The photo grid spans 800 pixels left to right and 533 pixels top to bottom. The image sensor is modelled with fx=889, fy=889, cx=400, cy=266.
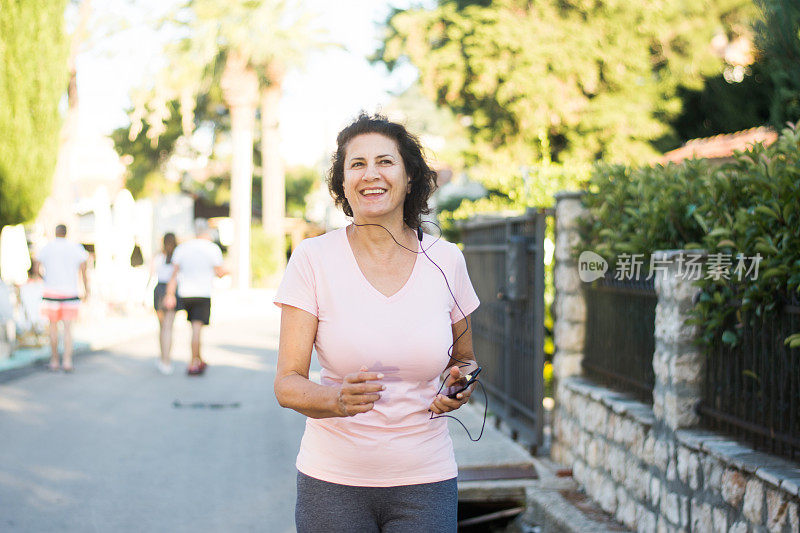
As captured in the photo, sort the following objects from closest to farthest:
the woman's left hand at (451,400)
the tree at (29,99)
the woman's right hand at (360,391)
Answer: the woman's right hand at (360,391)
the woman's left hand at (451,400)
the tree at (29,99)

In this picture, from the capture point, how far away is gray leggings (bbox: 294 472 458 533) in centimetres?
252

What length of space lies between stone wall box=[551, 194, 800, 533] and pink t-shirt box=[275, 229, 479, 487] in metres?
1.78

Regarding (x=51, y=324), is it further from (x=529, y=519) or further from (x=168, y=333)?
(x=529, y=519)

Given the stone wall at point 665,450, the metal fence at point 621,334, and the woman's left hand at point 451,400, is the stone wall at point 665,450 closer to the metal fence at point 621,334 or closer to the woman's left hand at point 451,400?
the metal fence at point 621,334

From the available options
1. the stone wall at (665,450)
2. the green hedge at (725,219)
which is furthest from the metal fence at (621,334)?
the green hedge at (725,219)

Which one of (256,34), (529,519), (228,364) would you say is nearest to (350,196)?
(529,519)

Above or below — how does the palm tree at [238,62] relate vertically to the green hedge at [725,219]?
above

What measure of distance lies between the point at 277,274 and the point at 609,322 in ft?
92.6

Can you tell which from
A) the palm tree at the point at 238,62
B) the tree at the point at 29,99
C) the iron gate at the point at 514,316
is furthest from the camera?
the palm tree at the point at 238,62

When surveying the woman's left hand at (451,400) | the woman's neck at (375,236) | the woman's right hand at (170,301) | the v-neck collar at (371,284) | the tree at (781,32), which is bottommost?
the woman's right hand at (170,301)

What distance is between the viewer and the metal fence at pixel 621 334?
5504 mm

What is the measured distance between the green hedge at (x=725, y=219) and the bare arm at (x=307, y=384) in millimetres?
2166

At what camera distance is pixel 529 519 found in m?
5.81

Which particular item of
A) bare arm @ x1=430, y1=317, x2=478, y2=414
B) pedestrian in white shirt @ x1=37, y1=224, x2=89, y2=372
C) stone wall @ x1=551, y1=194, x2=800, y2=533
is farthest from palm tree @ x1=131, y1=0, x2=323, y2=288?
bare arm @ x1=430, y1=317, x2=478, y2=414
